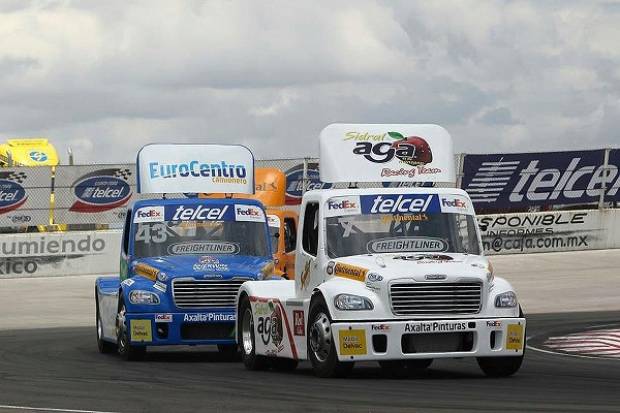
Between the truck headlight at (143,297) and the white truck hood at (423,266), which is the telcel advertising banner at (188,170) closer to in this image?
the truck headlight at (143,297)

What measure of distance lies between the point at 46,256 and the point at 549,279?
1107cm

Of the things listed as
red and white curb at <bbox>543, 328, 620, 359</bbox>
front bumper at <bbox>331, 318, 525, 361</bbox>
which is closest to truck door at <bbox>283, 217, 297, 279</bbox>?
red and white curb at <bbox>543, 328, 620, 359</bbox>

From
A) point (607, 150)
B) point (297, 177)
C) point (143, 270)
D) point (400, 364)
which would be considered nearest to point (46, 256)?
point (297, 177)

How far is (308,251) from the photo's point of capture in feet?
48.3

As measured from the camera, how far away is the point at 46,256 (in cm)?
3453

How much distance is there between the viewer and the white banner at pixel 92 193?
33875mm

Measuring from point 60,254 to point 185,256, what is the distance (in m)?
17.0

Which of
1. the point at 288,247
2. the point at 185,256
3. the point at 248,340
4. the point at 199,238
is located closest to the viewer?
the point at 248,340

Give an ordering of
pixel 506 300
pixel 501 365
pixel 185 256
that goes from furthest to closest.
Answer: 1. pixel 185 256
2. pixel 501 365
3. pixel 506 300

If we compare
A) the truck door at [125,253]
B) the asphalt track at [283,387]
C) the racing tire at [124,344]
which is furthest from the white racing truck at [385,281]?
the truck door at [125,253]

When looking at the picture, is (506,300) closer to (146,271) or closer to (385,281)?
(385,281)

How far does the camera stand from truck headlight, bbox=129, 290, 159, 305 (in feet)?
56.5

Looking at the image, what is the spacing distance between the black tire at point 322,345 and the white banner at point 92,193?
2048 centimetres

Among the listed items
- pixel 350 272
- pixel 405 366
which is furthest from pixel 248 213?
pixel 350 272
